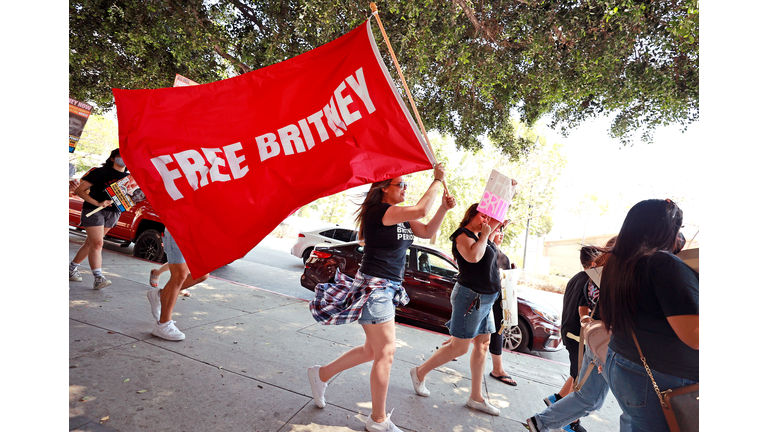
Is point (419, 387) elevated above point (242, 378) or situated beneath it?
situated beneath

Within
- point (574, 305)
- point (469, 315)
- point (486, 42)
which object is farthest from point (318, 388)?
point (486, 42)

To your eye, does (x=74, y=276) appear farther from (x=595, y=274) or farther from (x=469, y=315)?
(x=595, y=274)

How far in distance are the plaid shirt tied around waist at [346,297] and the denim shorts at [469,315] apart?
736 mm

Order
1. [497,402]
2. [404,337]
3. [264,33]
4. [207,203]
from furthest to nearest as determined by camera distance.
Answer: [264,33] → [404,337] → [497,402] → [207,203]

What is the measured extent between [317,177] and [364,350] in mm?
Answer: 1347

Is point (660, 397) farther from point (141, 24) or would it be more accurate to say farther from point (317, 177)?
point (141, 24)

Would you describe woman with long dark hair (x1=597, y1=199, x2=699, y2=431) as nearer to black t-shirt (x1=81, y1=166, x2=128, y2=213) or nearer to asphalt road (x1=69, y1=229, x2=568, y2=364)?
asphalt road (x1=69, y1=229, x2=568, y2=364)

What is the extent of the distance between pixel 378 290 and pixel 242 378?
163cm

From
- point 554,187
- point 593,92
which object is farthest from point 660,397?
point 554,187

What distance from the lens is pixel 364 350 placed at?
297 centimetres

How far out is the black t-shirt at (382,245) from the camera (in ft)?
9.67

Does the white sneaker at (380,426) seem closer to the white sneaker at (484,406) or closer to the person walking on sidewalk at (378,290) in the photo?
the person walking on sidewalk at (378,290)

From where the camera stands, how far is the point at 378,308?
9.25ft

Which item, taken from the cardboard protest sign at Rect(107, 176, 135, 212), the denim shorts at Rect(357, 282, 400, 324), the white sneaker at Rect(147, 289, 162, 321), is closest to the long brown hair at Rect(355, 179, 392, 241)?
the denim shorts at Rect(357, 282, 400, 324)
